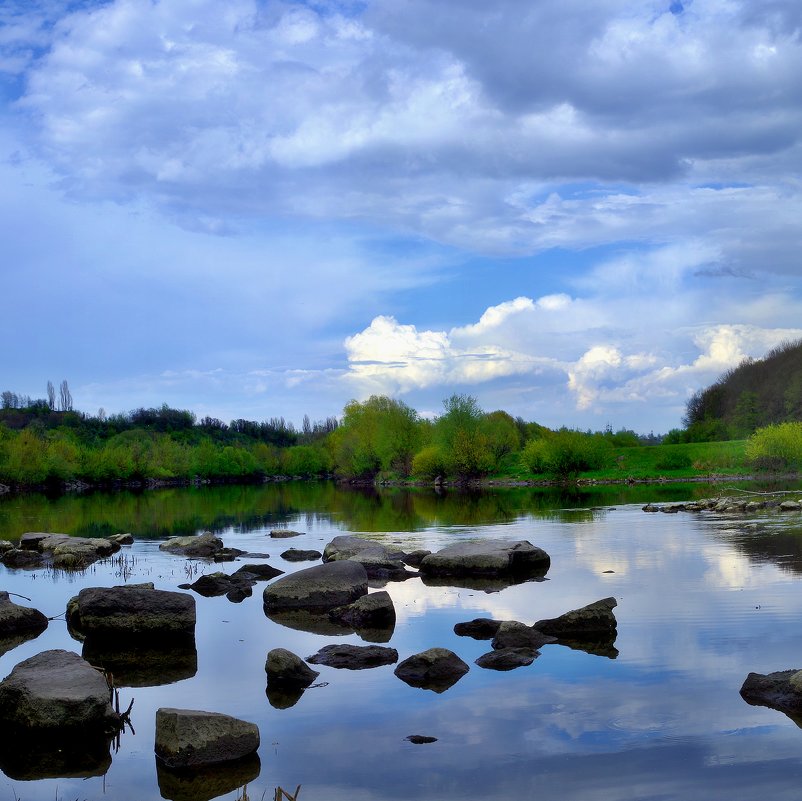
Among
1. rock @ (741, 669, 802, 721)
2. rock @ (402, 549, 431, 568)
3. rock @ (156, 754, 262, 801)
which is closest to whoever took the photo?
rock @ (156, 754, 262, 801)

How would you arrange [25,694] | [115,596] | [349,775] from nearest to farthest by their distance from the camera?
[349,775]
[25,694]
[115,596]

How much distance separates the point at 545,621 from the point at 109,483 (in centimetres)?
14493

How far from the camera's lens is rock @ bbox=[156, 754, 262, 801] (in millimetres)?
10539

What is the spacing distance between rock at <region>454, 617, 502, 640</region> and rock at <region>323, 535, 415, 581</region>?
786 centimetres

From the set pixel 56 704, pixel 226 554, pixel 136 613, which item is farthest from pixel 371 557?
pixel 56 704

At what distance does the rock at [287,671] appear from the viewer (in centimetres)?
1487

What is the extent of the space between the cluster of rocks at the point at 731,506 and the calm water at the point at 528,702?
19.9 metres

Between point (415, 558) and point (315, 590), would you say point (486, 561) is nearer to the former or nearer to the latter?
point (415, 558)

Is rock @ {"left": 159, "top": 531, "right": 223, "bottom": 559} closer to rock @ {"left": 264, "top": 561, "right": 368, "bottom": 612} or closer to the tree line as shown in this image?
rock @ {"left": 264, "top": 561, "right": 368, "bottom": 612}

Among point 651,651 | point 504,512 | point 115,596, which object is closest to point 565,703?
point 651,651

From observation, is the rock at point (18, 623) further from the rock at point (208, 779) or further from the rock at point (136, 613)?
the rock at point (208, 779)

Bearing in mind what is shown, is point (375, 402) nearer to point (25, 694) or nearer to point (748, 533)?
point (748, 533)

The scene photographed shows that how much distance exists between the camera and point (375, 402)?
15550 centimetres

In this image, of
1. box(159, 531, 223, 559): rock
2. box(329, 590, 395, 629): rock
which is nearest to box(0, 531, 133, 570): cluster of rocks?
box(159, 531, 223, 559): rock
